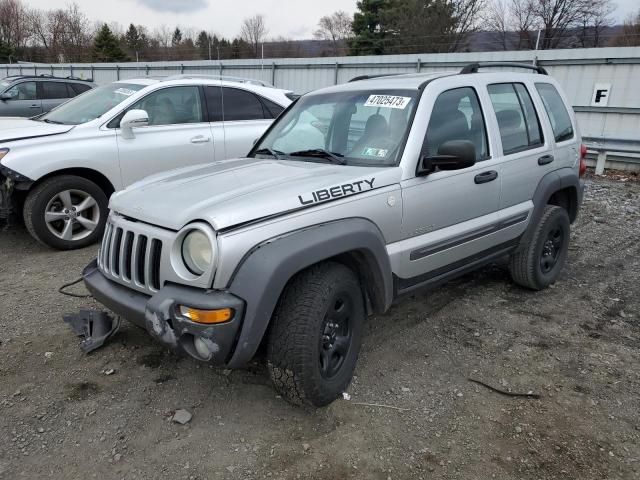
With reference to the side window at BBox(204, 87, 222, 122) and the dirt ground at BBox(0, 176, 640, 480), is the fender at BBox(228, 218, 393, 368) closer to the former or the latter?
the dirt ground at BBox(0, 176, 640, 480)

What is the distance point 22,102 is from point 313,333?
37.5 ft

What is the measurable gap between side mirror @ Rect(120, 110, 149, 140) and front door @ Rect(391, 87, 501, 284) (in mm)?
3148

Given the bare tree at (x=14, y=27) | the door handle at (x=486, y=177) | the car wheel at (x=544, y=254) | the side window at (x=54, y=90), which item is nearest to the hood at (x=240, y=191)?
the door handle at (x=486, y=177)

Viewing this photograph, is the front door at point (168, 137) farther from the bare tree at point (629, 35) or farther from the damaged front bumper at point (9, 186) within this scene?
the bare tree at point (629, 35)

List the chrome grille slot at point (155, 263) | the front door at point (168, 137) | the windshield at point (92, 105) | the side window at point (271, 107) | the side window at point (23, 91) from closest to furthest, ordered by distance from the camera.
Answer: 1. the chrome grille slot at point (155, 263)
2. the front door at point (168, 137)
3. the windshield at point (92, 105)
4. the side window at point (271, 107)
5. the side window at point (23, 91)

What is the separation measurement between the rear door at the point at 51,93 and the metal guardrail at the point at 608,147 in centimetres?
1142

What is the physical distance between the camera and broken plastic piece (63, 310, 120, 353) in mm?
3315

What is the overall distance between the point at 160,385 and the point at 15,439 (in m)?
0.76

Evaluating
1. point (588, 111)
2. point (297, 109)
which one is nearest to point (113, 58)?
point (588, 111)

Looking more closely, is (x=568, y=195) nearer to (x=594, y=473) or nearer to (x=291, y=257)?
(x=594, y=473)

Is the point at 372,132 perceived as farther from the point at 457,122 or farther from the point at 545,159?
the point at 545,159

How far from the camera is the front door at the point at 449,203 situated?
3.16 meters

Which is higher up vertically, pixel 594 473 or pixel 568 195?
pixel 568 195

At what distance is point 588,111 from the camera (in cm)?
1088
